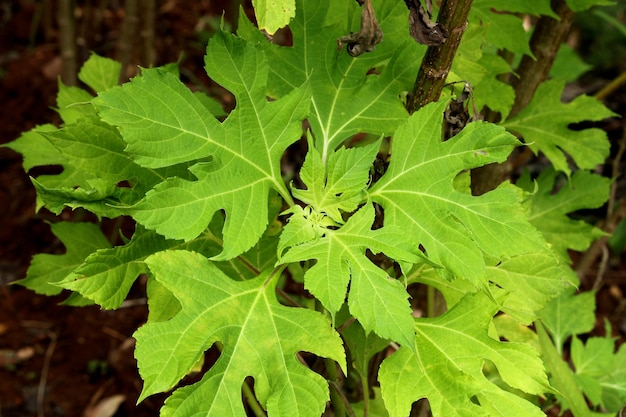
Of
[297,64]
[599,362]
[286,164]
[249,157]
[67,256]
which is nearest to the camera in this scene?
[249,157]

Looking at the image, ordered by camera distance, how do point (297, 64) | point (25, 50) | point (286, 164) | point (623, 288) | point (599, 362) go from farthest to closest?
point (25, 50) < point (286, 164) < point (623, 288) < point (599, 362) < point (297, 64)

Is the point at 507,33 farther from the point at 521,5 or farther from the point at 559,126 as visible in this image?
the point at 559,126

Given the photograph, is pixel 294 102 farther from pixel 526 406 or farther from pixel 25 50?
pixel 25 50

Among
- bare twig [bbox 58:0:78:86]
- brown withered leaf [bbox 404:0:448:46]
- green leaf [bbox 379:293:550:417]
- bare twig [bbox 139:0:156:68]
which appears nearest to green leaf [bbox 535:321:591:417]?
green leaf [bbox 379:293:550:417]

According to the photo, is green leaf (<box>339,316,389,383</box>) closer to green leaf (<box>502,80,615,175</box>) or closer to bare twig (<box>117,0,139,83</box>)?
green leaf (<box>502,80,615,175</box>)

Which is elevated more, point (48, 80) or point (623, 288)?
point (48, 80)

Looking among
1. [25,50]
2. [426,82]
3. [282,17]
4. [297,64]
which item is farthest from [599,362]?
[25,50]

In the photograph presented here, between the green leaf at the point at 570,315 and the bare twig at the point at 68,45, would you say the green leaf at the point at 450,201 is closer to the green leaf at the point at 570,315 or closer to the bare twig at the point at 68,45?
the green leaf at the point at 570,315
